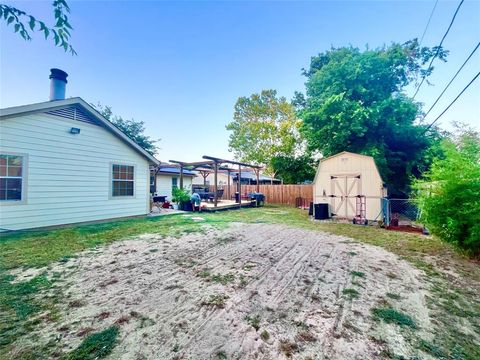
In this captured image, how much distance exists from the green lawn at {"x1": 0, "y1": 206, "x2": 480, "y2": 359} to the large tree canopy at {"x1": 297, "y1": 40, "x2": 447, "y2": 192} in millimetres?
7396

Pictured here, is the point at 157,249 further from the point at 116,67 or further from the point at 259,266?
the point at 116,67

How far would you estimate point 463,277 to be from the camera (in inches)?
151

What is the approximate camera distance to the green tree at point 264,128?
81.0 feet

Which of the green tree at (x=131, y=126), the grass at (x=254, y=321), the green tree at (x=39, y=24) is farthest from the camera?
the green tree at (x=131, y=126)

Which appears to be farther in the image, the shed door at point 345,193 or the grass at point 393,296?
the shed door at point 345,193

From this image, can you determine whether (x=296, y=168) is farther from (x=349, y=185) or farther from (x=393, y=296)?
(x=393, y=296)

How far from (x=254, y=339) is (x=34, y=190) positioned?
7832 millimetres

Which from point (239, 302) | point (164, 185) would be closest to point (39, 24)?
point (239, 302)

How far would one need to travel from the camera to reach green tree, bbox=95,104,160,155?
21.7m

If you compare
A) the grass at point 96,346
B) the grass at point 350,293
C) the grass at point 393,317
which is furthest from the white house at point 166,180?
the grass at point 393,317

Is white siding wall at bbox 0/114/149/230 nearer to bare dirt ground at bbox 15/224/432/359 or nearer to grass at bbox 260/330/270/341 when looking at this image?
bare dirt ground at bbox 15/224/432/359

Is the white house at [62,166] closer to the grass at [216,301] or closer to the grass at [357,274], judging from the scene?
the grass at [216,301]

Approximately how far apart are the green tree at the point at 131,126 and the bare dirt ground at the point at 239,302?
63.9 feet

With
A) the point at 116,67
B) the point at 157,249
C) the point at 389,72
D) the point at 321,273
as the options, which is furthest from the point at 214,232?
the point at 389,72
